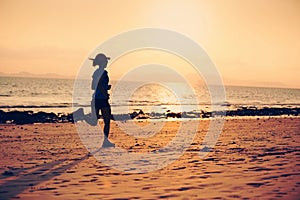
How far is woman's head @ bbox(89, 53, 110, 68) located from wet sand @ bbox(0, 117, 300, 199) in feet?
8.43

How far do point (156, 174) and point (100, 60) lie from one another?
15.6ft

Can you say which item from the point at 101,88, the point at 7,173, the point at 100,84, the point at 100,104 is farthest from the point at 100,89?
the point at 7,173

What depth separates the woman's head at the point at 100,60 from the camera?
39.0 ft

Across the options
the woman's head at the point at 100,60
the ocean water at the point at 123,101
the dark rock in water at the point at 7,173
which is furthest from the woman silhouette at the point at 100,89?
the ocean water at the point at 123,101

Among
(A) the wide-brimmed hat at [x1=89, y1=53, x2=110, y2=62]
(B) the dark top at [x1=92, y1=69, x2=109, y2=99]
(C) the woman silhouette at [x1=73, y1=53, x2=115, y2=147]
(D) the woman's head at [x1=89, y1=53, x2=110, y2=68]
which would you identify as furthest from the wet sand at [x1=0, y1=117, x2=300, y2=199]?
(A) the wide-brimmed hat at [x1=89, y1=53, x2=110, y2=62]

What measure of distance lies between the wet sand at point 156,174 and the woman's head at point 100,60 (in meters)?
2.57

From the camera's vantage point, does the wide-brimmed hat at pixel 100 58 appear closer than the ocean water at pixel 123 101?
Yes

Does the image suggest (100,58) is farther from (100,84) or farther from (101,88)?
(101,88)

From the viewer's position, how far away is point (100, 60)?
1190 centimetres

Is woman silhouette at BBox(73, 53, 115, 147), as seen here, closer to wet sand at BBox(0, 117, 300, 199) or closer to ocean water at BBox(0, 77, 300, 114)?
wet sand at BBox(0, 117, 300, 199)

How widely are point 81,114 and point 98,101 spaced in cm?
65

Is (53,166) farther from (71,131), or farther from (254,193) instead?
(71,131)

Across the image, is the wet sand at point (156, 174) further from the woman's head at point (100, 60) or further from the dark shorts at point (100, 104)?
the woman's head at point (100, 60)

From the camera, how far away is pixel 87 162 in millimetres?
9742
